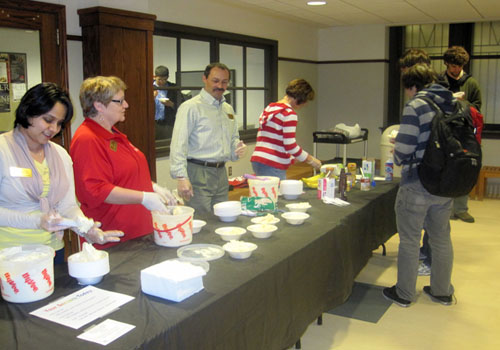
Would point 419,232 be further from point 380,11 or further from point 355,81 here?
point 355,81

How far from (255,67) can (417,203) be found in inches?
158

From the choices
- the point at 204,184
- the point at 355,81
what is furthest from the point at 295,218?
the point at 355,81

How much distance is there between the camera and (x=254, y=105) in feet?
21.6

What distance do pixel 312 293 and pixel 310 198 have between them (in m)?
0.92

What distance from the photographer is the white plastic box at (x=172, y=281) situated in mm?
Result: 1510

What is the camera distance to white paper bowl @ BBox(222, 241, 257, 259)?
1900 mm

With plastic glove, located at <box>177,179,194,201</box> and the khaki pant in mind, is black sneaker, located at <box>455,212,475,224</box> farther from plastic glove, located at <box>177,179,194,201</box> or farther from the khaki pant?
plastic glove, located at <box>177,179,194,201</box>

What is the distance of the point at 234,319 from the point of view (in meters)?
1.64

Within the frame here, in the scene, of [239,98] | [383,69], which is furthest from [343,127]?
[383,69]

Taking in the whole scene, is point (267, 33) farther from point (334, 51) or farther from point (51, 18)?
point (51, 18)

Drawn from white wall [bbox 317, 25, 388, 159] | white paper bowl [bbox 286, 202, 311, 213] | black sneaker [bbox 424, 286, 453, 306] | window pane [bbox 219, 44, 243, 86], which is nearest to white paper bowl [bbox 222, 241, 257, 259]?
white paper bowl [bbox 286, 202, 311, 213]

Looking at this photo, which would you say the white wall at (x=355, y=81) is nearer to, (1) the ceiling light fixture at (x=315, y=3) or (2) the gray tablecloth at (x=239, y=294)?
(1) the ceiling light fixture at (x=315, y=3)

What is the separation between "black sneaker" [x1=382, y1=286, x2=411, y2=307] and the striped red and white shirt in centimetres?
102

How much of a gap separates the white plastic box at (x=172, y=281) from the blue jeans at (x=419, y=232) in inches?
65.8
